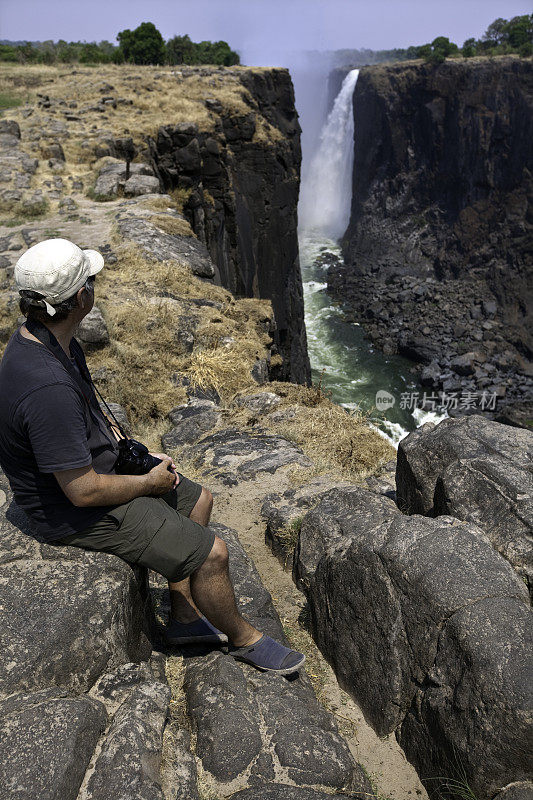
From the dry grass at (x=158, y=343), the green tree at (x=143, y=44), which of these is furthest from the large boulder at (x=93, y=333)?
the green tree at (x=143, y=44)

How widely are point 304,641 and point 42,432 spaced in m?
2.32

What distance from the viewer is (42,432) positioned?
8.93 ft

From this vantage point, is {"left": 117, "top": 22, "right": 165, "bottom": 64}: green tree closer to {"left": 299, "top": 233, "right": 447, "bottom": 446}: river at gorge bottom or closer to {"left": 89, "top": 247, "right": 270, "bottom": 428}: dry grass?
{"left": 299, "top": 233, "right": 447, "bottom": 446}: river at gorge bottom

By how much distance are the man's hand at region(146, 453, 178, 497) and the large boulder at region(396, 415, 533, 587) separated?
1.66 metres

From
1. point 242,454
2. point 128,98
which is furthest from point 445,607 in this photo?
point 128,98

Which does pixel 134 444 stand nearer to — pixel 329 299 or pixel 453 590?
pixel 453 590

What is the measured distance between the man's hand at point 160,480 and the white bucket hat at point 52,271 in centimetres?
100

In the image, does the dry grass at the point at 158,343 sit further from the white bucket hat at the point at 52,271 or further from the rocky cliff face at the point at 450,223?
the rocky cliff face at the point at 450,223

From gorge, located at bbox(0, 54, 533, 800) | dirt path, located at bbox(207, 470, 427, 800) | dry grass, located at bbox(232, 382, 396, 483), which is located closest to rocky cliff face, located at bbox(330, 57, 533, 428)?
dry grass, located at bbox(232, 382, 396, 483)

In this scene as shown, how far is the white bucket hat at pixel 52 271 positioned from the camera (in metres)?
2.83

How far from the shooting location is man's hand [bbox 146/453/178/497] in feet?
10.8

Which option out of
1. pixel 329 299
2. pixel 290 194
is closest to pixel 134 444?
pixel 290 194

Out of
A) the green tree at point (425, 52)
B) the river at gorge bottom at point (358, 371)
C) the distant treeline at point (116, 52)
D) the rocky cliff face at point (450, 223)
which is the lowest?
the river at gorge bottom at point (358, 371)

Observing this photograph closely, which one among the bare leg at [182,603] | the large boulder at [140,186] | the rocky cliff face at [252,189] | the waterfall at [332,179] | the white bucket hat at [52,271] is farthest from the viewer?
the waterfall at [332,179]
